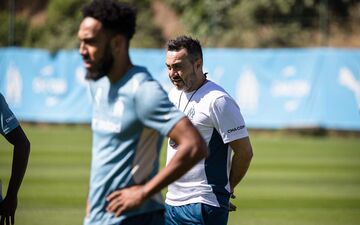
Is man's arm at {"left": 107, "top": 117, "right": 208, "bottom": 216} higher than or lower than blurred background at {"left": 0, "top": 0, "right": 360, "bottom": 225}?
higher

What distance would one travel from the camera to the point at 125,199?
16.8ft

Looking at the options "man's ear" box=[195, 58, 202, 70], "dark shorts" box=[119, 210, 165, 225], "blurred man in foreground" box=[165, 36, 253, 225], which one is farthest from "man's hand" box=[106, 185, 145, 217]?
"man's ear" box=[195, 58, 202, 70]

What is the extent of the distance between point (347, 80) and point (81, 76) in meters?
10.4

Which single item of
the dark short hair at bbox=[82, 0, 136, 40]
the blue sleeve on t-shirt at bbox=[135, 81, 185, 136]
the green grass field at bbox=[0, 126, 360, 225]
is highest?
the dark short hair at bbox=[82, 0, 136, 40]

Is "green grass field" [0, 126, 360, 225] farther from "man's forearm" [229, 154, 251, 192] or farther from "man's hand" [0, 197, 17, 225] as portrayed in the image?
"man's hand" [0, 197, 17, 225]

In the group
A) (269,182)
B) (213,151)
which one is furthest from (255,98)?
(213,151)

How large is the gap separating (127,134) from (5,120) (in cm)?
177

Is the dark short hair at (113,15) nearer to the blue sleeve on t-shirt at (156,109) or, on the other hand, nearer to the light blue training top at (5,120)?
the blue sleeve on t-shirt at (156,109)

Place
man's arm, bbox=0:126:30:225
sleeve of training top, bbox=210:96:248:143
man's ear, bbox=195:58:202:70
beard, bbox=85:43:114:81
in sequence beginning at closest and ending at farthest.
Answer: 1. beard, bbox=85:43:114:81
2. man's arm, bbox=0:126:30:225
3. sleeve of training top, bbox=210:96:248:143
4. man's ear, bbox=195:58:202:70

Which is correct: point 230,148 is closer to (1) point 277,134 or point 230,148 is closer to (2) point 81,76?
(1) point 277,134

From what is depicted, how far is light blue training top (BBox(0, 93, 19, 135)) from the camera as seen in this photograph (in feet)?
21.7

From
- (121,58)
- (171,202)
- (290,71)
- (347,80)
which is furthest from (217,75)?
(121,58)

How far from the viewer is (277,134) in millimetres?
30094

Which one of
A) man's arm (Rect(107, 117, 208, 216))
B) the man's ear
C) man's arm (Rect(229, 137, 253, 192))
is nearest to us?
man's arm (Rect(107, 117, 208, 216))
